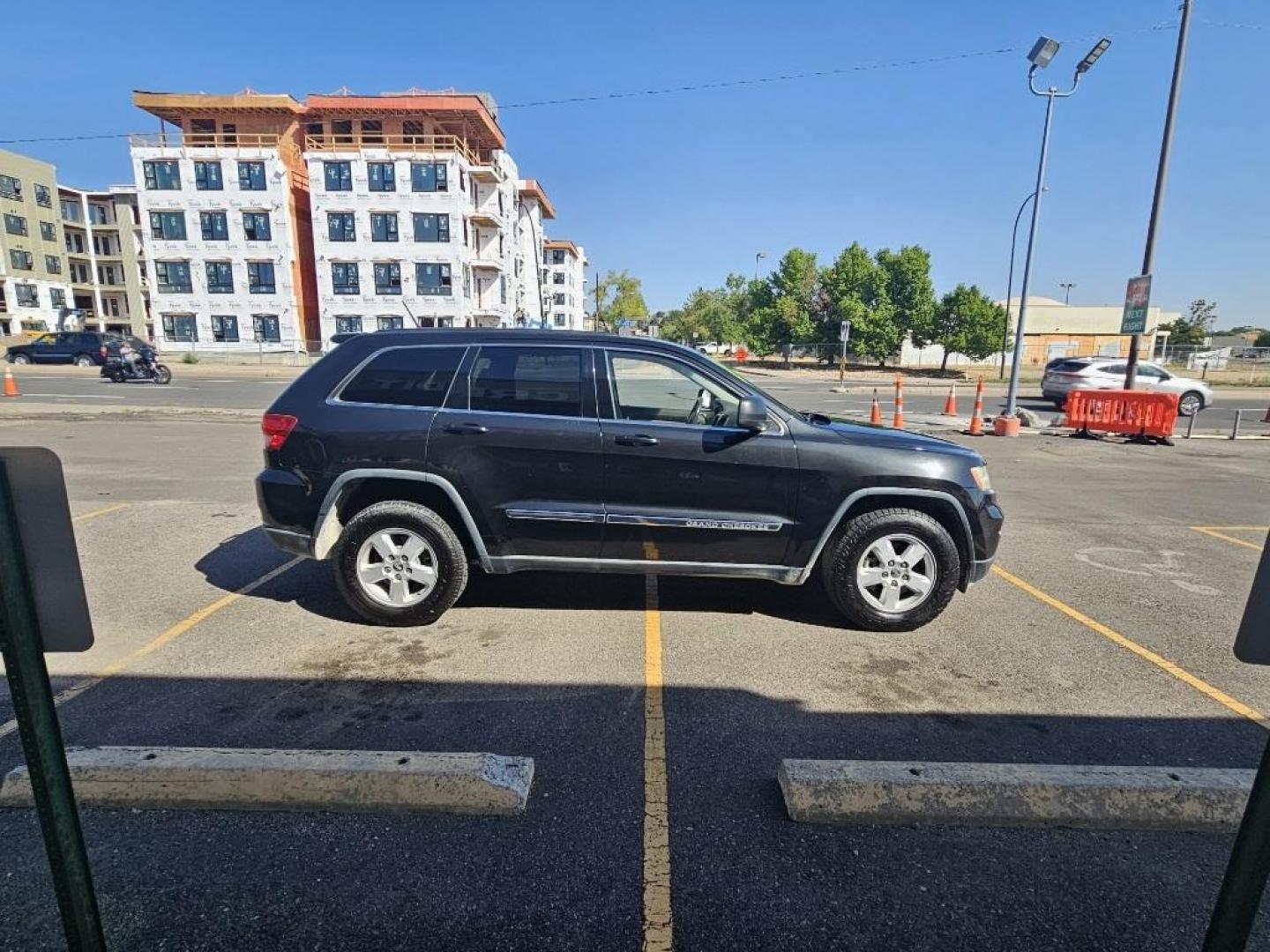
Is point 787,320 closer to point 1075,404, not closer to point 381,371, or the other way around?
point 1075,404

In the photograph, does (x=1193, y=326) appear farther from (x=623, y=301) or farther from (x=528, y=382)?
(x=528, y=382)

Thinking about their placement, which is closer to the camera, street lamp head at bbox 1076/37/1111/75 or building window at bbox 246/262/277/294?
street lamp head at bbox 1076/37/1111/75

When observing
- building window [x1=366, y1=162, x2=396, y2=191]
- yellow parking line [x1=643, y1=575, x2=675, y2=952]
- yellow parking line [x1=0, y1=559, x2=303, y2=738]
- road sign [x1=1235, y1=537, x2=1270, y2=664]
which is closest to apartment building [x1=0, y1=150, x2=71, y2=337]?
building window [x1=366, y1=162, x2=396, y2=191]

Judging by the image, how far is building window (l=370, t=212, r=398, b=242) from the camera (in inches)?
1709

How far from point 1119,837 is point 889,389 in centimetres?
3166

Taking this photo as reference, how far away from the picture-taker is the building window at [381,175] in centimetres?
4269

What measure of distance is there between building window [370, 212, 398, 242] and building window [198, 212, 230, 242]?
8818mm

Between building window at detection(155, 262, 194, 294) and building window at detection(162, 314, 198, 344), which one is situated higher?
building window at detection(155, 262, 194, 294)

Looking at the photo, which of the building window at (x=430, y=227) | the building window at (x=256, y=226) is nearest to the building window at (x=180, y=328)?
the building window at (x=256, y=226)

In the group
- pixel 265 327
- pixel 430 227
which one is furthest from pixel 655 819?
pixel 265 327

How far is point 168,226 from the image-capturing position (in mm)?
42594

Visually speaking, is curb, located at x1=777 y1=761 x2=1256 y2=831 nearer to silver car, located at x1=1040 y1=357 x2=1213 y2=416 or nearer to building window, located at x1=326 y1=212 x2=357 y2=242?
silver car, located at x1=1040 y1=357 x2=1213 y2=416

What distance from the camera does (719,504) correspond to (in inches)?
169

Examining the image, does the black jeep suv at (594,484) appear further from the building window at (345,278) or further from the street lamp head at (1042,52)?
the building window at (345,278)
